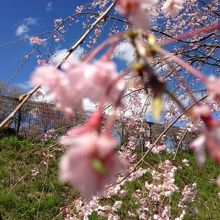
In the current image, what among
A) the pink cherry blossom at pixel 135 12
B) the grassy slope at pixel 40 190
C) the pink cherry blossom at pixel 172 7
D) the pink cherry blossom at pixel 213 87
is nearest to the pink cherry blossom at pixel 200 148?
the pink cherry blossom at pixel 213 87

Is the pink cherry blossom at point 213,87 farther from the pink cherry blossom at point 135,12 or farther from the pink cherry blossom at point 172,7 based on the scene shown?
the pink cherry blossom at point 172,7

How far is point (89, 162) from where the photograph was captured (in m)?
0.40

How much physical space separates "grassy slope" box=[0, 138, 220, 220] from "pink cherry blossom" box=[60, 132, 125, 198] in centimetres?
372

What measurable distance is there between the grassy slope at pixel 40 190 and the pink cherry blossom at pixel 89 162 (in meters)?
3.72

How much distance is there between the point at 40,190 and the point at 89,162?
583 centimetres

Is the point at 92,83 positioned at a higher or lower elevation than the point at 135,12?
lower

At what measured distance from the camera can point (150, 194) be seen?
12.5 feet

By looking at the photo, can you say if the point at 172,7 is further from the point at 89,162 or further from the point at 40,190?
the point at 40,190

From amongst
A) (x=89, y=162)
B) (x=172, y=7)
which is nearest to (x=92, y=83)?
(x=89, y=162)

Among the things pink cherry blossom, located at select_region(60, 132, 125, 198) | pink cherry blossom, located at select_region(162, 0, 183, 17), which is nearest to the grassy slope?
pink cherry blossom, located at select_region(162, 0, 183, 17)

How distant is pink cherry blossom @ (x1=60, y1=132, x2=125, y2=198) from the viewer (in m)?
0.39

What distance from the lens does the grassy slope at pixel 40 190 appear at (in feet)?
17.3

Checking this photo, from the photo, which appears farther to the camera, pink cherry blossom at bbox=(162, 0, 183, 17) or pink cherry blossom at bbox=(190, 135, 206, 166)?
pink cherry blossom at bbox=(162, 0, 183, 17)

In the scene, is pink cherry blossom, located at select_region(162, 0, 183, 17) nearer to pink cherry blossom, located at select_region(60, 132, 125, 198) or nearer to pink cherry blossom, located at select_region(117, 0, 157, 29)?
pink cherry blossom, located at select_region(117, 0, 157, 29)
